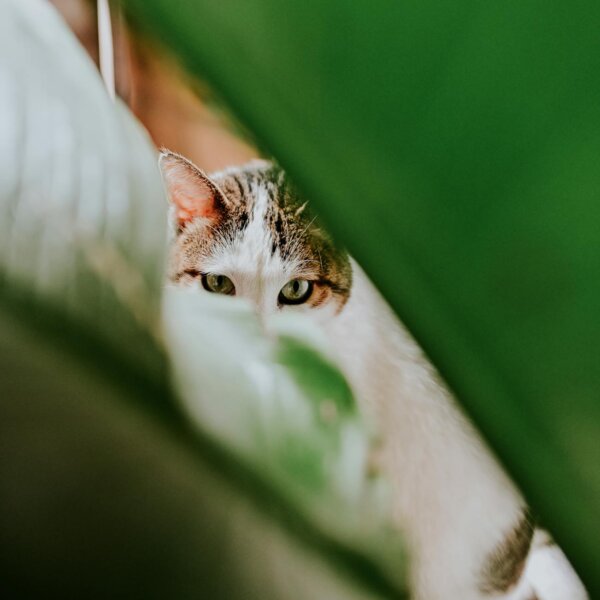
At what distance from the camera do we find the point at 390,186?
0.58 feet

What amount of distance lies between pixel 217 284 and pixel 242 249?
0.02 m

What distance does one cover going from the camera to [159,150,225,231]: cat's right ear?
34 centimetres

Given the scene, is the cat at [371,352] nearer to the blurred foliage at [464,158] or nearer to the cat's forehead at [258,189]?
the cat's forehead at [258,189]

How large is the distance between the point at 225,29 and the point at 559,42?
89 mm

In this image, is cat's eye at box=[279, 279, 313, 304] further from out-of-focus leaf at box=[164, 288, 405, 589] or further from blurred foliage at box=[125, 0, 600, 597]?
blurred foliage at box=[125, 0, 600, 597]

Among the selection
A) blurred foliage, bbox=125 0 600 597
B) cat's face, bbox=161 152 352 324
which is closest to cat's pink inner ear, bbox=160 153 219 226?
cat's face, bbox=161 152 352 324

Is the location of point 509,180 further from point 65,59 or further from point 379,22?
point 65,59

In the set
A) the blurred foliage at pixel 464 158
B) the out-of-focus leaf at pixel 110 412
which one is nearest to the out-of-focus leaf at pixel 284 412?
the out-of-focus leaf at pixel 110 412

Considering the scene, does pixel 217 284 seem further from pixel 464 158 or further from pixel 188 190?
pixel 464 158

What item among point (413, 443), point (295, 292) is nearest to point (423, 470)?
point (413, 443)

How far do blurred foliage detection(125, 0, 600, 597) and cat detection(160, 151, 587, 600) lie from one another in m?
0.11

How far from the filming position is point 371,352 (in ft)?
1.14

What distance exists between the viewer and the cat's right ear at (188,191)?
1.11 feet

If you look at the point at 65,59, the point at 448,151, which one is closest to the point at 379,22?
the point at 448,151
